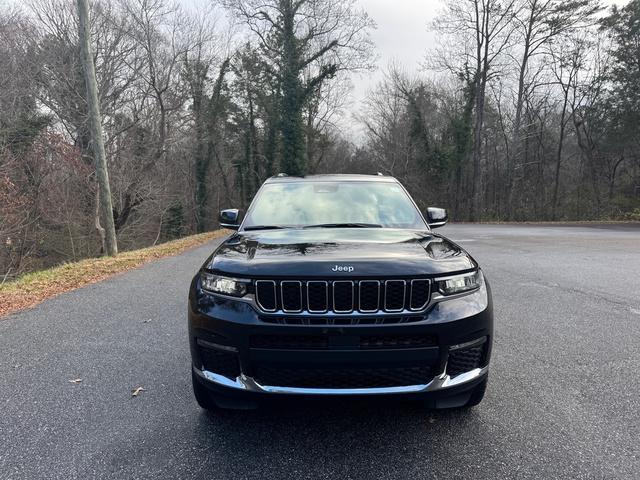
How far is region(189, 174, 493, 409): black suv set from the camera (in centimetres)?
228

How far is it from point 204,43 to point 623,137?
27232mm

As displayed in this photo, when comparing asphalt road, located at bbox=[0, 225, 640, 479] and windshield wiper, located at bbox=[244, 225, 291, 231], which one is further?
windshield wiper, located at bbox=[244, 225, 291, 231]

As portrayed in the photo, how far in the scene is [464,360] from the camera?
2.41 metres

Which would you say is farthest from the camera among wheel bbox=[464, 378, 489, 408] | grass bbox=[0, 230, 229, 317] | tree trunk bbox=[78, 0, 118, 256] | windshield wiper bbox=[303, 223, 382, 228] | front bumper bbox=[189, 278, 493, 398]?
tree trunk bbox=[78, 0, 118, 256]

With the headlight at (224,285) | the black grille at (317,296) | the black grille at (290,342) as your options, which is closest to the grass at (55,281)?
the headlight at (224,285)

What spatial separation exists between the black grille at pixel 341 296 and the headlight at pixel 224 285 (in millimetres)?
144

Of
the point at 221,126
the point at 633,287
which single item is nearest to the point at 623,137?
the point at 633,287

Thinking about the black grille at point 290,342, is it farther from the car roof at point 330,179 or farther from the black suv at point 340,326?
the car roof at point 330,179

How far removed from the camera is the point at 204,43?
1008 inches

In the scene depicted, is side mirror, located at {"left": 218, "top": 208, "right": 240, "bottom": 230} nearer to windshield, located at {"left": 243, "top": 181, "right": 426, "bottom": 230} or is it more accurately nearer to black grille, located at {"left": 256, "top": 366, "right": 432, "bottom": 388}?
windshield, located at {"left": 243, "top": 181, "right": 426, "bottom": 230}

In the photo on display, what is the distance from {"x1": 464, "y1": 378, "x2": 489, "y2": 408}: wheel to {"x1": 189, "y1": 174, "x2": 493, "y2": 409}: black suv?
1 centimetres

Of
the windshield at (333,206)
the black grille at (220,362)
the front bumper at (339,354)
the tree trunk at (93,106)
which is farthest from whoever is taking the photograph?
the tree trunk at (93,106)

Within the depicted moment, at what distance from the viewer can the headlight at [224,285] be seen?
2.42 metres

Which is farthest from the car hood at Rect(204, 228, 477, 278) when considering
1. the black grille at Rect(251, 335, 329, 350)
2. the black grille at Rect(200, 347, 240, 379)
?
the black grille at Rect(200, 347, 240, 379)
